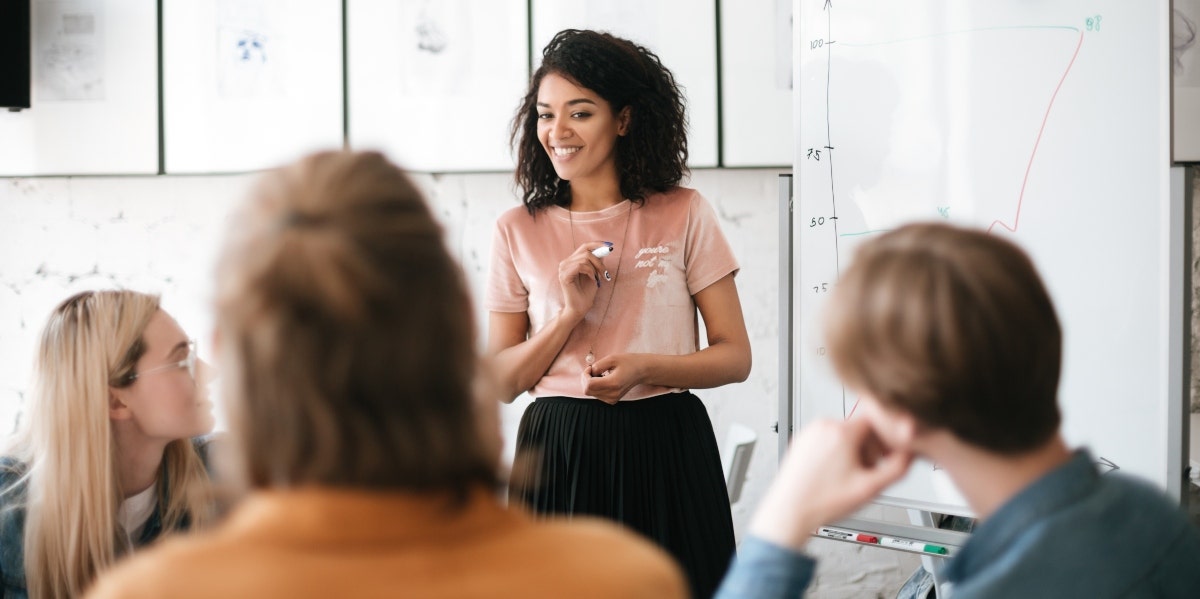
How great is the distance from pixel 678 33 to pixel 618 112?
0.88 m

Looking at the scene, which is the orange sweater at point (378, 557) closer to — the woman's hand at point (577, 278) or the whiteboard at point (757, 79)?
the woman's hand at point (577, 278)

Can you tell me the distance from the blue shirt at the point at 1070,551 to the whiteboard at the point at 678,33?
1862 millimetres

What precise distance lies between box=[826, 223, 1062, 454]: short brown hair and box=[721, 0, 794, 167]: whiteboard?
1.79m

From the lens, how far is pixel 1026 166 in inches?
67.6

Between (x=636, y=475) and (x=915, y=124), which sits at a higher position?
(x=915, y=124)

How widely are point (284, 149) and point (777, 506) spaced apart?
2.18 metres

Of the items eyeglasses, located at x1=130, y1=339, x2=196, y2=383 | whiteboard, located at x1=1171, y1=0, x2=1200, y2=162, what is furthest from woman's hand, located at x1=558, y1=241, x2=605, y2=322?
whiteboard, located at x1=1171, y1=0, x2=1200, y2=162

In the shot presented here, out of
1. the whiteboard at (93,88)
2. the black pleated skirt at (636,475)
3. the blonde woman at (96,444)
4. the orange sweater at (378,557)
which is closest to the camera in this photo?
the orange sweater at (378,557)

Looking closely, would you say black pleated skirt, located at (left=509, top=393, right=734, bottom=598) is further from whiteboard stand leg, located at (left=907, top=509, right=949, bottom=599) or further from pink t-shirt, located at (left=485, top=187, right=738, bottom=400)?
whiteboard stand leg, located at (left=907, top=509, right=949, bottom=599)

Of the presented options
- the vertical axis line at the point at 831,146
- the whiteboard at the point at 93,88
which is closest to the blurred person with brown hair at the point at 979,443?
the vertical axis line at the point at 831,146

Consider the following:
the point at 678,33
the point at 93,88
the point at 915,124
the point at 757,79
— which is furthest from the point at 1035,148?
the point at 93,88

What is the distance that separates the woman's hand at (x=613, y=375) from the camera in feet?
5.37

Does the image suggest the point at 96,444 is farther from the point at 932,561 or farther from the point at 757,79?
the point at 757,79

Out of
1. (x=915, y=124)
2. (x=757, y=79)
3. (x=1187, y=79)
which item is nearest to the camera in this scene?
(x=915, y=124)
